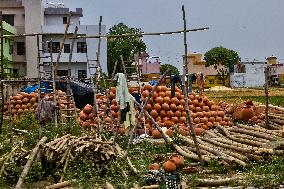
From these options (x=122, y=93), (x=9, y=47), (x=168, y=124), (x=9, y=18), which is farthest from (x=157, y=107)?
(x=9, y=18)

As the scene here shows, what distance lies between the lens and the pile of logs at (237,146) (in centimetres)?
1205

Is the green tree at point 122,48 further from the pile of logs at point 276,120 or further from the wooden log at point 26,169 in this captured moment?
the wooden log at point 26,169

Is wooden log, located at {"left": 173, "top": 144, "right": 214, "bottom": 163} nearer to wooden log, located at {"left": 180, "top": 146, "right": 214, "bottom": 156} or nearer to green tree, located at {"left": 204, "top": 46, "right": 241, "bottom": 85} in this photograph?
wooden log, located at {"left": 180, "top": 146, "right": 214, "bottom": 156}

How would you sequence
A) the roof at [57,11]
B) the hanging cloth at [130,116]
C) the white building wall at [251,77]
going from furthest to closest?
the white building wall at [251,77]
the roof at [57,11]
the hanging cloth at [130,116]

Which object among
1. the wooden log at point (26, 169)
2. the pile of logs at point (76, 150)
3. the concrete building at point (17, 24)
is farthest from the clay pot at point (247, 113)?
the concrete building at point (17, 24)

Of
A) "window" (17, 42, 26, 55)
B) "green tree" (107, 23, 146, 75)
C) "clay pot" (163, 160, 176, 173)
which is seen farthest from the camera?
Answer: "green tree" (107, 23, 146, 75)

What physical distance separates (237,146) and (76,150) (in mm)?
4000

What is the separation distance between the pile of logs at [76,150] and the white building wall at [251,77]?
6185 centimetres

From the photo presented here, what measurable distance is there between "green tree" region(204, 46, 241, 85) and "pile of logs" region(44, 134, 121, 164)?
66441mm

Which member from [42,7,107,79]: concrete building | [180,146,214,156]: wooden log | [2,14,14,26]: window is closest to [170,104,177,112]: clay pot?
[180,146,214,156]: wooden log

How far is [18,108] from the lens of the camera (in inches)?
1043

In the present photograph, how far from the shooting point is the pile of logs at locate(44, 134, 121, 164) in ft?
34.4

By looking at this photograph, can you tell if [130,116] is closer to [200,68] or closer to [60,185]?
[60,185]

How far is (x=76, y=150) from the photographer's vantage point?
10.5 meters
